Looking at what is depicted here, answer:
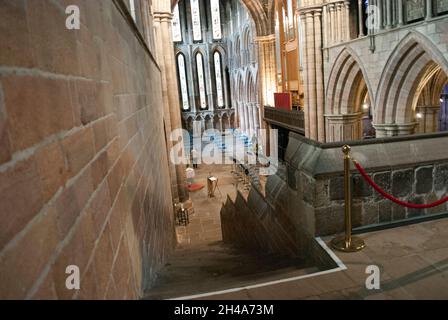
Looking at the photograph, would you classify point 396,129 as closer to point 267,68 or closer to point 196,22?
point 267,68

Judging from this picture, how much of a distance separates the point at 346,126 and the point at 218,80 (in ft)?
69.3

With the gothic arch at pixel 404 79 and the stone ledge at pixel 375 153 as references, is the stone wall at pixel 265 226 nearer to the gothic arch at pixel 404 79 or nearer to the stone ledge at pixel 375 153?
the stone ledge at pixel 375 153

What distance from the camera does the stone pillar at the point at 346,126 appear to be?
1217 centimetres

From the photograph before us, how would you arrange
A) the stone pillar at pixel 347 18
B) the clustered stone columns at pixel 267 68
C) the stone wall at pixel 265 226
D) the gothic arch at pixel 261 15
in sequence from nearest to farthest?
the stone wall at pixel 265 226 < the stone pillar at pixel 347 18 < the gothic arch at pixel 261 15 < the clustered stone columns at pixel 267 68

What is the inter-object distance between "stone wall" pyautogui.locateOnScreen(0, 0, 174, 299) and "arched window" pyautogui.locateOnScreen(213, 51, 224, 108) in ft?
98.6

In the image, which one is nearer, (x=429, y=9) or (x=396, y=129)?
(x=429, y=9)

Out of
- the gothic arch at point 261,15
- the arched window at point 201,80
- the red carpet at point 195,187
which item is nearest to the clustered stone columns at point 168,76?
the red carpet at point 195,187

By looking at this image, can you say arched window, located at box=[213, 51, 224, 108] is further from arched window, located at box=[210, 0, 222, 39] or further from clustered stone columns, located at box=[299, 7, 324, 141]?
clustered stone columns, located at box=[299, 7, 324, 141]

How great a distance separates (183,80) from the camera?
30.8 m

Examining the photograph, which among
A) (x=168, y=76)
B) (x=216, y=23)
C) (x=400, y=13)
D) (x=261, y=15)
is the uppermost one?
(x=216, y=23)

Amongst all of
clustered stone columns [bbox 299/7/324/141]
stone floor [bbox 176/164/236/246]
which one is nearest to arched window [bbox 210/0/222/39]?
stone floor [bbox 176/164/236/246]

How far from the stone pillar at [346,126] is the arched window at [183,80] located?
20519 mm

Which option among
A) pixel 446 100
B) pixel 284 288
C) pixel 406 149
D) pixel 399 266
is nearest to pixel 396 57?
pixel 406 149

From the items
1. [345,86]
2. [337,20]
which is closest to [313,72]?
[345,86]
